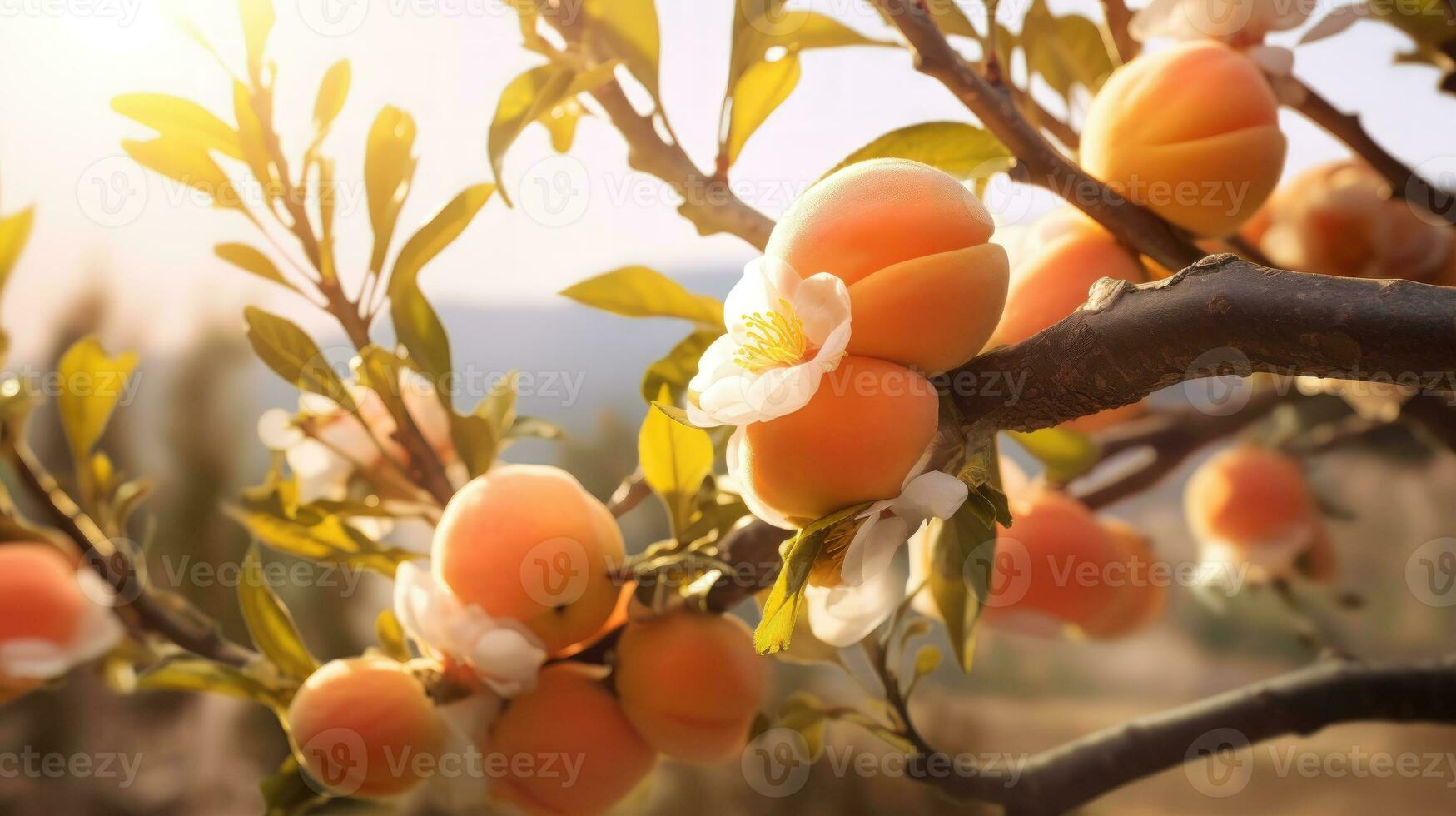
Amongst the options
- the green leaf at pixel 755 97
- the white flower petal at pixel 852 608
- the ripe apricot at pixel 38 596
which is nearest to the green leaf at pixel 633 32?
the green leaf at pixel 755 97

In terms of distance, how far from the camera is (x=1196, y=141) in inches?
7.8

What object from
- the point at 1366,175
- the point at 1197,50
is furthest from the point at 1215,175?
the point at 1366,175

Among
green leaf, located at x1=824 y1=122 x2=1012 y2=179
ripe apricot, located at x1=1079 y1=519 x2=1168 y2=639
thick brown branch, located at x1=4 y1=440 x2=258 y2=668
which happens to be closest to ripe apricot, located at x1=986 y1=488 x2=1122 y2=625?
ripe apricot, located at x1=1079 y1=519 x2=1168 y2=639

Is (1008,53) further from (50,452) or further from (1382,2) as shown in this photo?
(50,452)

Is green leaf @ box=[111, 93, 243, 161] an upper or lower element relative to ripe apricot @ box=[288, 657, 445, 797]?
upper

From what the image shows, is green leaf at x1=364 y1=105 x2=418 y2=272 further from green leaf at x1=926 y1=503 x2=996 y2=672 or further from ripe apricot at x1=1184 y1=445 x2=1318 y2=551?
ripe apricot at x1=1184 y1=445 x2=1318 y2=551

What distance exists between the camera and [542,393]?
294 millimetres

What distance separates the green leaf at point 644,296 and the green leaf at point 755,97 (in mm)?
33

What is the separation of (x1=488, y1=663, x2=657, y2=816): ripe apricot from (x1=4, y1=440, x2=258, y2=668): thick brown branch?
0.11 meters

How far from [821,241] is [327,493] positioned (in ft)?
0.63

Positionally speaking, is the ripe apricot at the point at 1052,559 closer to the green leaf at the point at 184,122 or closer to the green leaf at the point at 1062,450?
the green leaf at the point at 1062,450

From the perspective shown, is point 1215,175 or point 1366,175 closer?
point 1215,175

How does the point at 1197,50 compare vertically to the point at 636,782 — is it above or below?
above

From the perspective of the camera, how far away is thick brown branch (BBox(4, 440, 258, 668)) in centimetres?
29
